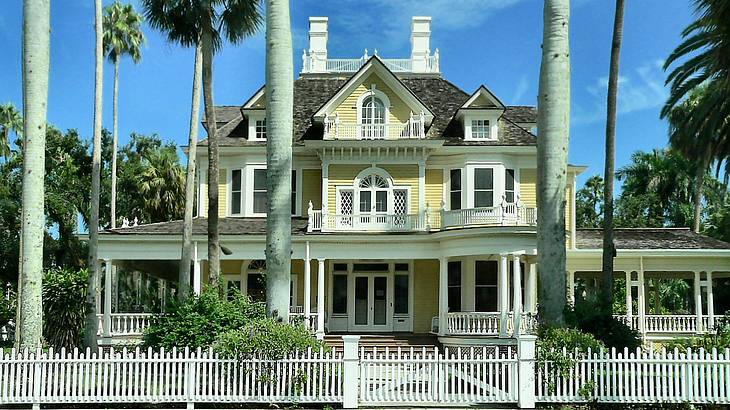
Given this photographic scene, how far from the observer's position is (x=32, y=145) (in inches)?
625

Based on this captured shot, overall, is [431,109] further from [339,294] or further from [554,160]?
[554,160]

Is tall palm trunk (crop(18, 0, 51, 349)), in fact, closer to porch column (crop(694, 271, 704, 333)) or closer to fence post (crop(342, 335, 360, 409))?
fence post (crop(342, 335, 360, 409))

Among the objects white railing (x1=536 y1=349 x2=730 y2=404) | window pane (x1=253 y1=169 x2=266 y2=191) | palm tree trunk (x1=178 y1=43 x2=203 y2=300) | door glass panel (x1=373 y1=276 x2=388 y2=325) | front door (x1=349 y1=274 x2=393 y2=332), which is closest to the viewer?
white railing (x1=536 y1=349 x2=730 y2=404)

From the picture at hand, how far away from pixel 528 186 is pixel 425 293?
546 cm

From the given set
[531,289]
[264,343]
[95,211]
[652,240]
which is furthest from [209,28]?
[652,240]

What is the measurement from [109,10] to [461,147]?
64.7 ft

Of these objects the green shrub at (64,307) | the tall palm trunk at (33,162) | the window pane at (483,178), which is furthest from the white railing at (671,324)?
the tall palm trunk at (33,162)

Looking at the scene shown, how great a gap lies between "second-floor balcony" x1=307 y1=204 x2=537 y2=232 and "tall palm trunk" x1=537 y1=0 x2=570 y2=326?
10.2 metres

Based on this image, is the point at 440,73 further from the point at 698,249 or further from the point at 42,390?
the point at 42,390

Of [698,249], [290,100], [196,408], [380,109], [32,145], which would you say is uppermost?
[380,109]

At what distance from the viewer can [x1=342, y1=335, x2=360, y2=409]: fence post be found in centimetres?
1478

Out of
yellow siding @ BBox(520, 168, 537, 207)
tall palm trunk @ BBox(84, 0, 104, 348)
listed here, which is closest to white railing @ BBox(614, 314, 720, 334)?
yellow siding @ BBox(520, 168, 537, 207)

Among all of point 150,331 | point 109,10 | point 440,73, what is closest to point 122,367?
point 150,331

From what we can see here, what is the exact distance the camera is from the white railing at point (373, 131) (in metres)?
28.6
